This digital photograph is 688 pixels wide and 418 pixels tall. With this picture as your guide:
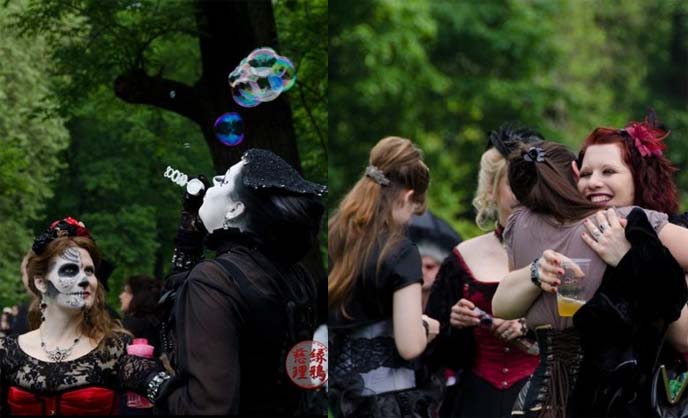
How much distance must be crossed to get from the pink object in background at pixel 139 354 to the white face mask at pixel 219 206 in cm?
66

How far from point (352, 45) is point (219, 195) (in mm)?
15350

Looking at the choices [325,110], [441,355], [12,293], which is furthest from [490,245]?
[12,293]

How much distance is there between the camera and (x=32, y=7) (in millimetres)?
5777

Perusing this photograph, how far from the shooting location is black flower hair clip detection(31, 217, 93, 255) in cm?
557

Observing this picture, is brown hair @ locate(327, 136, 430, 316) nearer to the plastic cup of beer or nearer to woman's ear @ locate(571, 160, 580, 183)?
woman's ear @ locate(571, 160, 580, 183)

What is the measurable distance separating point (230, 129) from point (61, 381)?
1309 mm

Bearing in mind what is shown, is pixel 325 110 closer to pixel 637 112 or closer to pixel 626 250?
pixel 626 250

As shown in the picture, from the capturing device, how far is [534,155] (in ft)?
18.5

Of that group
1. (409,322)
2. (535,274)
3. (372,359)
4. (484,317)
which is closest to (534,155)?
(535,274)

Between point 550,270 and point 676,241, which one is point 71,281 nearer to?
point 550,270

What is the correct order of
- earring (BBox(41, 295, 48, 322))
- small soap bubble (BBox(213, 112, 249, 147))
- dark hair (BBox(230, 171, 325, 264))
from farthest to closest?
1. small soap bubble (BBox(213, 112, 249, 147))
2. earring (BBox(41, 295, 48, 322))
3. dark hair (BBox(230, 171, 325, 264))

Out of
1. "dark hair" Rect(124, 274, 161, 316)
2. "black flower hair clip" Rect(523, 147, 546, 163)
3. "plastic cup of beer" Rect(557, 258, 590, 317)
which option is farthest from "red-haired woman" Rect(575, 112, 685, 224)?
"dark hair" Rect(124, 274, 161, 316)

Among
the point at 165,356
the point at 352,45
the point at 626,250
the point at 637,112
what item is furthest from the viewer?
the point at 637,112

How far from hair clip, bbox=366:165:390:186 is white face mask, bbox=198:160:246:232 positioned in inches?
48.9
